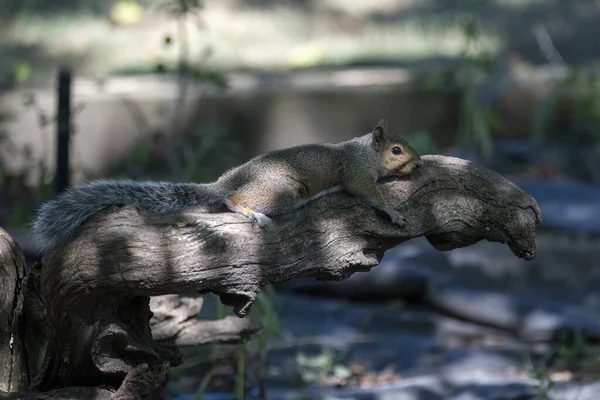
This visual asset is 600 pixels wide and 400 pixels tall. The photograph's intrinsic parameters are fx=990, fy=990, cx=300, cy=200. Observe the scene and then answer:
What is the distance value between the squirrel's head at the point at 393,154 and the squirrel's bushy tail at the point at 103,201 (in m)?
0.67

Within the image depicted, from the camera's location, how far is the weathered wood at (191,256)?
309 cm

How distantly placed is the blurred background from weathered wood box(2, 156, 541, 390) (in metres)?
1.23

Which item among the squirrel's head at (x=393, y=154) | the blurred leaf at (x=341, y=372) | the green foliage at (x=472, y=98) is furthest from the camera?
the green foliage at (x=472, y=98)

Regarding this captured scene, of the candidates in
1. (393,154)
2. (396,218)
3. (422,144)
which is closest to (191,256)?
(396,218)

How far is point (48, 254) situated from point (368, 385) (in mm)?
2495

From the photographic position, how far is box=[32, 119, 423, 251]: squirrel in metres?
3.14

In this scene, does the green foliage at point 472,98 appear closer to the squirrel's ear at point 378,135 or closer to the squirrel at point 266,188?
the squirrel's ear at point 378,135

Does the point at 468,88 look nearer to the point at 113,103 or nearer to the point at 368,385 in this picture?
the point at 113,103

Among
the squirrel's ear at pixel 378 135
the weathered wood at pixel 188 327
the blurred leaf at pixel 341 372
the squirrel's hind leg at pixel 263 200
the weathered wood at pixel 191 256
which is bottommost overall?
the blurred leaf at pixel 341 372

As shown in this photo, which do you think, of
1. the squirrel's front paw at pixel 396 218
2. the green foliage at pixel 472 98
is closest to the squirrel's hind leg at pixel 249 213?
the squirrel's front paw at pixel 396 218

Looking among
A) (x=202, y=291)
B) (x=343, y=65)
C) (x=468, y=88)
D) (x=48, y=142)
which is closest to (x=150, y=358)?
(x=202, y=291)

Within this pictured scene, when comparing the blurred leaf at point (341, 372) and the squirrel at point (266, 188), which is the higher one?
the squirrel at point (266, 188)

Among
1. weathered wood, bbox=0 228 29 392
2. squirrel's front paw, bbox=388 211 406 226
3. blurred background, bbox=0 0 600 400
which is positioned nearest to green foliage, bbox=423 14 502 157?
blurred background, bbox=0 0 600 400

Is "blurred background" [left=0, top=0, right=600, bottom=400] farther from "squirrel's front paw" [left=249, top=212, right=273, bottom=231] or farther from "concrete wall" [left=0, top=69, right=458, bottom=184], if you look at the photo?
"squirrel's front paw" [left=249, top=212, right=273, bottom=231]
